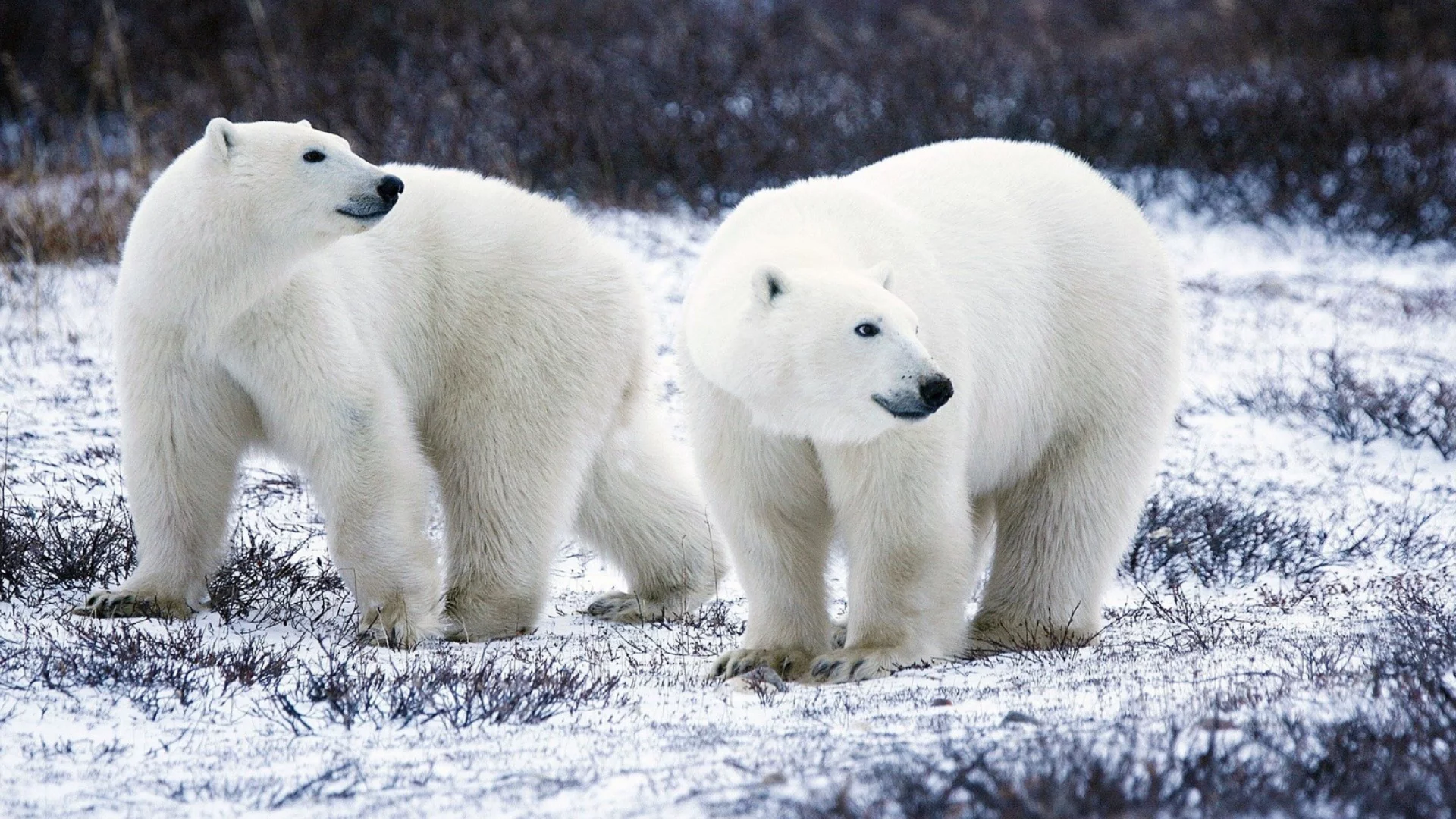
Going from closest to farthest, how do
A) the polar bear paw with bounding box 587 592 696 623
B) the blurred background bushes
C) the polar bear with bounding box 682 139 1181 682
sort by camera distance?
1. the polar bear with bounding box 682 139 1181 682
2. the polar bear paw with bounding box 587 592 696 623
3. the blurred background bushes

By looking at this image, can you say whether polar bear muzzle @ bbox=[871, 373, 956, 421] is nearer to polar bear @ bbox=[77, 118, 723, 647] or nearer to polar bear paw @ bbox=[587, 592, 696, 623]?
polar bear @ bbox=[77, 118, 723, 647]

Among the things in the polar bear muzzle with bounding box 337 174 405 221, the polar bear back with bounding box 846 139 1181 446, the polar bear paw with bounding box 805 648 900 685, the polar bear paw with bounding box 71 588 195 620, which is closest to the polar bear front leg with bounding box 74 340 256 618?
the polar bear paw with bounding box 71 588 195 620

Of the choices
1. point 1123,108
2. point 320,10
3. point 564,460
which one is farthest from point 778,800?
point 320,10

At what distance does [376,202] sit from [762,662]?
1.33m

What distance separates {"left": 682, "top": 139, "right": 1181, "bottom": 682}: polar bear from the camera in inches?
113

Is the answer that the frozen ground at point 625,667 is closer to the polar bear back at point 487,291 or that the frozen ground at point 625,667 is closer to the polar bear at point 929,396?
the polar bear at point 929,396

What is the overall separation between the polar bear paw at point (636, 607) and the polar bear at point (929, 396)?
76 cm

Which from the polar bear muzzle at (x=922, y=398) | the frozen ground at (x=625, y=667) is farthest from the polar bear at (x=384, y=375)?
the polar bear muzzle at (x=922, y=398)

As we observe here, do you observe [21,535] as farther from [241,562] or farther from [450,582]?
[450,582]

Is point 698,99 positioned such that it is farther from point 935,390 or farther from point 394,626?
point 935,390

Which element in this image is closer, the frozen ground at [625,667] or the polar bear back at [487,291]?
the frozen ground at [625,667]

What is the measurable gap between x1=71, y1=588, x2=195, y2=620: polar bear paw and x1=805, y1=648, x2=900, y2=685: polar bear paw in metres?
1.49

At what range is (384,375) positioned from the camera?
359 centimetres

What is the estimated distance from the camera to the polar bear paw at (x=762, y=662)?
3338mm
